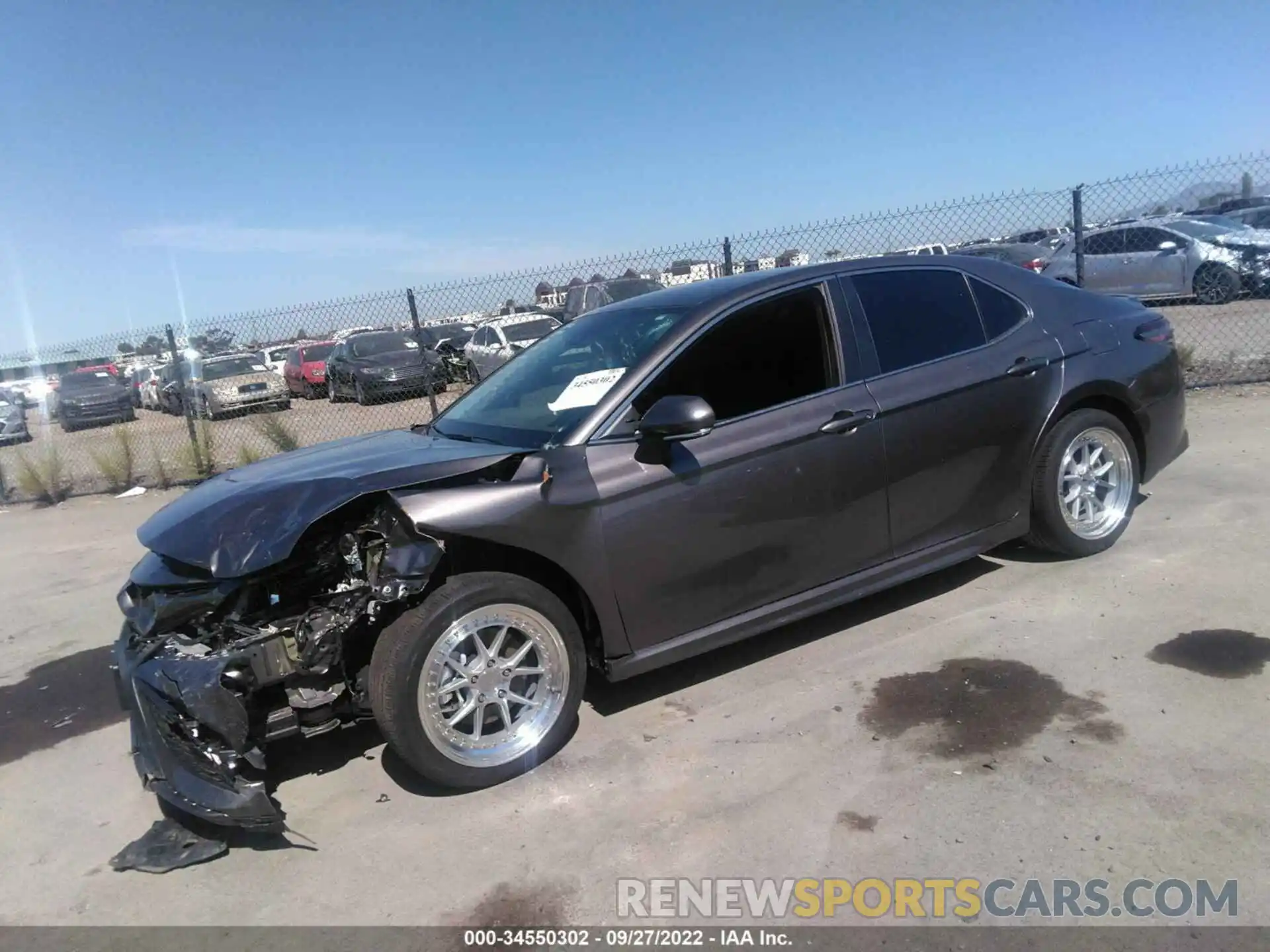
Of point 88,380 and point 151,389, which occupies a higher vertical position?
point 88,380

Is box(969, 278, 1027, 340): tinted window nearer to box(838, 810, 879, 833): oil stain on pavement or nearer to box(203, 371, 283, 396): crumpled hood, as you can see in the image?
box(838, 810, 879, 833): oil stain on pavement

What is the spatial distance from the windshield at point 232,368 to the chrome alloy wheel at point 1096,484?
1690 centimetres

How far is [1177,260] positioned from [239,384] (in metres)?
17.4

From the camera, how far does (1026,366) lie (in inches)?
179

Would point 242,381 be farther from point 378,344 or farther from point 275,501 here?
point 275,501

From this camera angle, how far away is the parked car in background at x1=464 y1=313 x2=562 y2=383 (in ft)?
59.9

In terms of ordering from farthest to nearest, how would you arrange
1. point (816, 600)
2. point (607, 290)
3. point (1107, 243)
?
point (1107, 243) → point (607, 290) → point (816, 600)

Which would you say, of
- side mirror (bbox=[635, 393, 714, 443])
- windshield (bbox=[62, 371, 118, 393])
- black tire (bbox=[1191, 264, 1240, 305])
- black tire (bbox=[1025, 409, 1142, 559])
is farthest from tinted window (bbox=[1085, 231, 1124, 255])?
windshield (bbox=[62, 371, 118, 393])

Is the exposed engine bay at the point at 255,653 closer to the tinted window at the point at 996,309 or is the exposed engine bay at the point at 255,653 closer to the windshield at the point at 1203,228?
the tinted window at the point at 996,309

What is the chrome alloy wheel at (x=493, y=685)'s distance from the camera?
3303mm

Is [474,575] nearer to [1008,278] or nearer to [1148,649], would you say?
[1148,649]

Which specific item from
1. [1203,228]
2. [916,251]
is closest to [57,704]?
[916,251]

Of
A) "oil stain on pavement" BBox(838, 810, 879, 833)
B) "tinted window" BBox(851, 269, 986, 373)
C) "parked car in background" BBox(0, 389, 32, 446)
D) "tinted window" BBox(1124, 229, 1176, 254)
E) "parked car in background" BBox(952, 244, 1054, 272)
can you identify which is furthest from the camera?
"parked car in background" BBox(0, 389, 32, 446)

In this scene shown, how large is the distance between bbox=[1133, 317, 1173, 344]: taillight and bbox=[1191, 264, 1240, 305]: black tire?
12.7 meters
